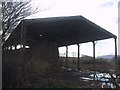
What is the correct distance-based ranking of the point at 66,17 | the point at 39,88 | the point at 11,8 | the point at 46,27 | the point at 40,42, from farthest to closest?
1. the point at 40,42
2. the point at 46,27
3. the point at 11,8
4. the point at 66,17
5. the point at 39,88

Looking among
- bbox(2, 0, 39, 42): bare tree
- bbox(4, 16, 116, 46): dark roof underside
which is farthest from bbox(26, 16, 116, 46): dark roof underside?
bbox(2, 0, 39, 42): bare tree

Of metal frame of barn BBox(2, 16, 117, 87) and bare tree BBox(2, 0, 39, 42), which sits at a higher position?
bare tree BBox(2, 0, 39, 42)

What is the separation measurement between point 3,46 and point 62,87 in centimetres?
461

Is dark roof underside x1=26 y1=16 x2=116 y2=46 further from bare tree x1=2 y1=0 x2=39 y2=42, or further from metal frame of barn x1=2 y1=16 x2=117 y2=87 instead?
bare tree x1=2 y1=0 x2=39 y2=42

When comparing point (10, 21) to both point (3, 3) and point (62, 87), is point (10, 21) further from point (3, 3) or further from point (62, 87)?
point (62, 87)

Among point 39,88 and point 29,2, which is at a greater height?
point 29,2

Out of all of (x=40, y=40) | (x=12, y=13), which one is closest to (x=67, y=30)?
(x=40, y=40)

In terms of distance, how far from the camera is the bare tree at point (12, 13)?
693 inches

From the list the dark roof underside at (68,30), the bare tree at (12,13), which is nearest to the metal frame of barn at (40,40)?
the dark roof underside at (68,30)

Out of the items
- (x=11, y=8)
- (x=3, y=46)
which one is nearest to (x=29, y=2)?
(x=11, y=8)

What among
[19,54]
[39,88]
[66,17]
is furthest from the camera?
[66,17]

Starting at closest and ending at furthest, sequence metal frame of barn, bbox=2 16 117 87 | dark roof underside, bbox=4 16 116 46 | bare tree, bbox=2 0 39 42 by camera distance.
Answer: metal frame of barn, bbox=2 16 117 87
bare tree, bbox=2 0 39 42
dark roof underside, bbox=4 16 116 46

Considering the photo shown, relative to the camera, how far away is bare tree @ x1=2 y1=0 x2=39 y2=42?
17609 mm

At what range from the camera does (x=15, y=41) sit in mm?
19031
